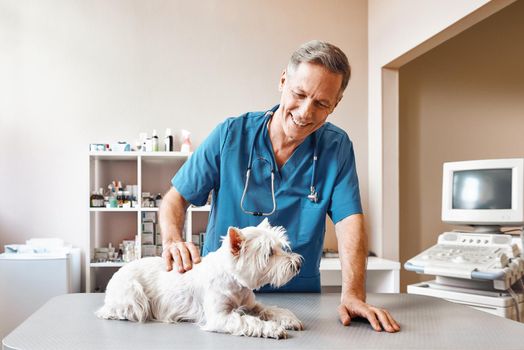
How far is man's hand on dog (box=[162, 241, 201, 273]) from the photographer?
1.26m

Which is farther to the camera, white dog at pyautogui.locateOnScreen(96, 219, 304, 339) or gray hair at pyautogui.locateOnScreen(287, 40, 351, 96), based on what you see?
gray hair at pyautogui.locateOnScreen(287, 40, 351, 96)

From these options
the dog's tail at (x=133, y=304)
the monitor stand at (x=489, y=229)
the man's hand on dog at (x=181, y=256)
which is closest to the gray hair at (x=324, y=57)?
the man's hand on dog at (x=181, y=256)

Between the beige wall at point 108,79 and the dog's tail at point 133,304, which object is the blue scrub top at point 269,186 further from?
the beige wall at point 108,79

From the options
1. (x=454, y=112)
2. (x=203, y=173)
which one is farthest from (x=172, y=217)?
(x=454, y=112)

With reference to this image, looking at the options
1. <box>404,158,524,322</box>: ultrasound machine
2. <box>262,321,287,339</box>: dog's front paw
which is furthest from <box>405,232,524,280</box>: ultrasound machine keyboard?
<box>262,321,287,339</box>: dog's front paw

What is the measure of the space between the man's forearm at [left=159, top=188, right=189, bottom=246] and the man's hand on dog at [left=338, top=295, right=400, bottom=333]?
462mm

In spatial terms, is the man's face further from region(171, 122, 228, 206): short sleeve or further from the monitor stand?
the monitor stand

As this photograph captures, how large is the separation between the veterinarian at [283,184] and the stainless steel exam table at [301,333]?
0.82ft

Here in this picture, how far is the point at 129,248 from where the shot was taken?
12.4 ft

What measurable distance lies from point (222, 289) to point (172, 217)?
0.41 metres

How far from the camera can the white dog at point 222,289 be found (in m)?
1.19

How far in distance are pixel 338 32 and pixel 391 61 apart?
605 mm

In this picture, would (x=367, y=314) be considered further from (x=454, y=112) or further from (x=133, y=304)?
(x=454, y=112)

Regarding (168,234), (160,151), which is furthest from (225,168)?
(160,151)
